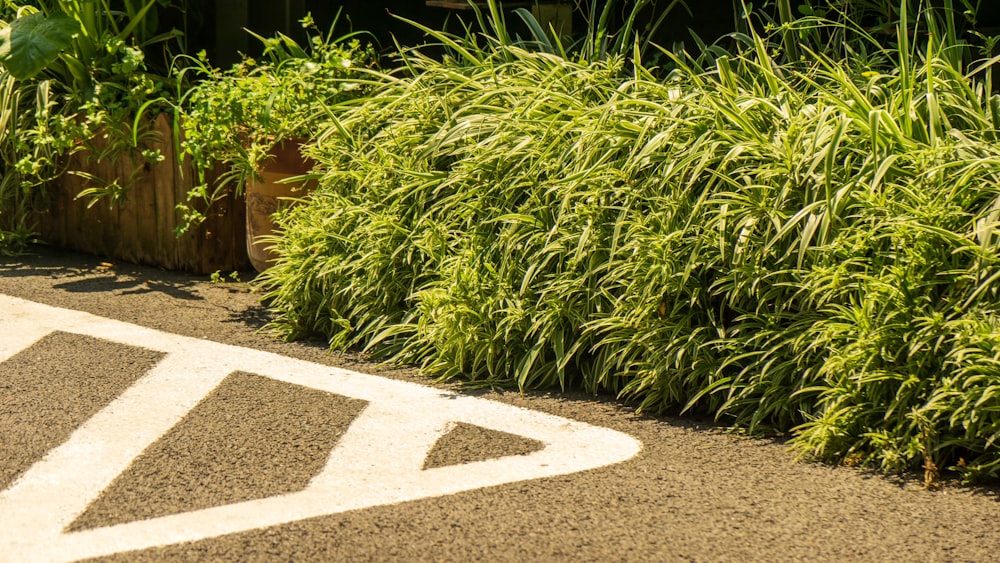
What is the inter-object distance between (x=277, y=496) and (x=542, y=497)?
0.71 m

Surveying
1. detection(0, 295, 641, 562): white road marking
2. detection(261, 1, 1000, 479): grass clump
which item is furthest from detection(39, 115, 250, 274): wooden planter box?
detection(0, 295, 641, 562): white road marking

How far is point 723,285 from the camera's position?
146 inches

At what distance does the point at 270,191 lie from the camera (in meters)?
5.27

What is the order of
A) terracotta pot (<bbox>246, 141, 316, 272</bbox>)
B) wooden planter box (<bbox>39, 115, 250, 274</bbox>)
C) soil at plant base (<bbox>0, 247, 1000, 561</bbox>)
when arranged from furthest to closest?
wooden planter box (<bbox>39, 115, 250, 274</bbox>) < terracotta pot (<bbox>246, 141, 316, 272</bbox>) < soil at plant base (<bbox>0, 247, 1000, 561</bbox>)

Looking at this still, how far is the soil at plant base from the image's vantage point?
2.72 m

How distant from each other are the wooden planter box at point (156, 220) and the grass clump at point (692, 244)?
1.16 metres

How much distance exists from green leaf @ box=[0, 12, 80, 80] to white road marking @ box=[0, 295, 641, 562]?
176cm

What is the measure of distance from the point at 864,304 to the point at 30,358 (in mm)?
3104

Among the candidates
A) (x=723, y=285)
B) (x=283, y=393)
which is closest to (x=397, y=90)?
(x=283, y=393)

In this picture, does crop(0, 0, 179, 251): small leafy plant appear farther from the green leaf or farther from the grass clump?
the grass clump

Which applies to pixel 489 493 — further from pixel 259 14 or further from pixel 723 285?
pixel 259 14

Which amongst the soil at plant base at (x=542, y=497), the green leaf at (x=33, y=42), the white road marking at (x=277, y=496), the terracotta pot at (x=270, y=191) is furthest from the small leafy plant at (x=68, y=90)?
the soil at plant base at (x=542, y=497)

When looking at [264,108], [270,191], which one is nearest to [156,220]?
[270,191]

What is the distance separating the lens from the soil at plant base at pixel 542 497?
2.72m
